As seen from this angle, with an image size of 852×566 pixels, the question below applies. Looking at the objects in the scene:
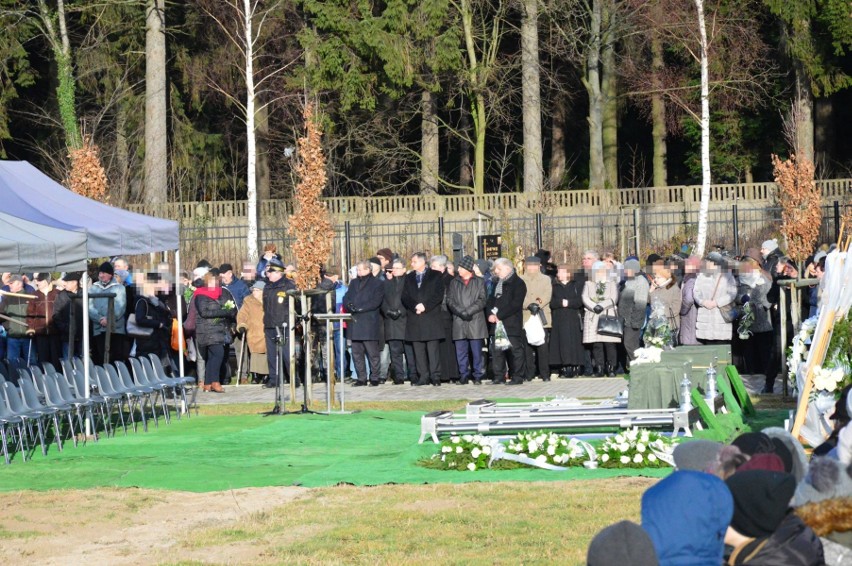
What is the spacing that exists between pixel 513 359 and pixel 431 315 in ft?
4.62

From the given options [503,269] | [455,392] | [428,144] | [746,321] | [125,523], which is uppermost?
[428,144]

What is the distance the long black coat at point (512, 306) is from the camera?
21438 millimetres

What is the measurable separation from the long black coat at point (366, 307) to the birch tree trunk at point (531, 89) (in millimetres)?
20738

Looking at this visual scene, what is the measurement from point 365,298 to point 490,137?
96.6 feet

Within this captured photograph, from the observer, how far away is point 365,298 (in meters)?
22.0

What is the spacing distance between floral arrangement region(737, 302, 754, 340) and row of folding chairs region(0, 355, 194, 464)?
25.0 feet

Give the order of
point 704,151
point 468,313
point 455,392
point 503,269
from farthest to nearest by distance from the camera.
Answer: point 704,151
point 503,269
point 468,313
point 455,392

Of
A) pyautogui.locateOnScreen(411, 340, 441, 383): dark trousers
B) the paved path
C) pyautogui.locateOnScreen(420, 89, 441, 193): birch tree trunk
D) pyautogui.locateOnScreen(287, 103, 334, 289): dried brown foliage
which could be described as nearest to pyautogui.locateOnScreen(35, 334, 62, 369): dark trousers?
the paved path

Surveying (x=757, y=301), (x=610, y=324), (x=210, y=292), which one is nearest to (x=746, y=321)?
(x=757, y=301)

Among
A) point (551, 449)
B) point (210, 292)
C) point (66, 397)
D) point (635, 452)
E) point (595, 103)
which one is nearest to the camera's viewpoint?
point (635, 452)

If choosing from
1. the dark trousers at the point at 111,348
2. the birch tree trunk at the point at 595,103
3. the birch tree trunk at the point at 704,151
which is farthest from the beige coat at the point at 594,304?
the birch tree trunk at the point at 595,103

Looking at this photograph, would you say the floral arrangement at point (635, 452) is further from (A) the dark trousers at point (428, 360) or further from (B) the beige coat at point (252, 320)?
(B) the beige coat at point (252, 320)

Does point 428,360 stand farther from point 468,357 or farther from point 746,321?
point 746,321

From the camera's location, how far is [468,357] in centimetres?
2227
